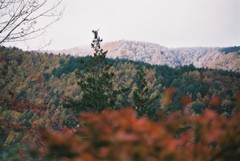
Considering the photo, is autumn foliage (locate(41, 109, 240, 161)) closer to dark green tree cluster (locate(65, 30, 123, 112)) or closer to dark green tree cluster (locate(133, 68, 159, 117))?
dark green tree cluster (locate(65, 30, 123, 112))

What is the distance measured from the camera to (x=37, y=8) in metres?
7.27

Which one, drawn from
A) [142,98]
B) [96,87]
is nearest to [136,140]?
[96,87]

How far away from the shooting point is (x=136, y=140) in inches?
67.2

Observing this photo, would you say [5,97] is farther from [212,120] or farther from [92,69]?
[92,69]

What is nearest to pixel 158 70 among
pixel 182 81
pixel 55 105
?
pixel 182 81

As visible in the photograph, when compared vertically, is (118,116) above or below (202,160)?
above

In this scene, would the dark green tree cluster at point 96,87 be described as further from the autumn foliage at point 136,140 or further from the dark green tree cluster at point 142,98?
the autumn foliage at point 136,140

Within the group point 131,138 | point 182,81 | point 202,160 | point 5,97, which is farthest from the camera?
point 182,81

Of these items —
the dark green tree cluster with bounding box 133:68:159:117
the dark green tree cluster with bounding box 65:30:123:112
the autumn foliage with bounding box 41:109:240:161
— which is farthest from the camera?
the dark green tree cluster with bounding box 133:68:159:117

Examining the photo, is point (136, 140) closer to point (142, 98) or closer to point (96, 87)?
point (96, 87)

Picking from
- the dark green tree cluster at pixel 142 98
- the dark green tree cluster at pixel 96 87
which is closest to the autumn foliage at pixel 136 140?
the dark green tree cluster at pixel 96 87

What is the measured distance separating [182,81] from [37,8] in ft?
377

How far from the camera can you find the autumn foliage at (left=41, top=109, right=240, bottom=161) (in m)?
1.71

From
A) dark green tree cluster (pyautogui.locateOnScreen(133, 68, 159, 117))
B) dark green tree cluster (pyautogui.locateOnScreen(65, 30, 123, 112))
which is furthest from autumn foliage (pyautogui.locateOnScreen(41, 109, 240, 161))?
dark green tree cluster (pyautogui.locateOnScreen(133, 68, 159, 117))
